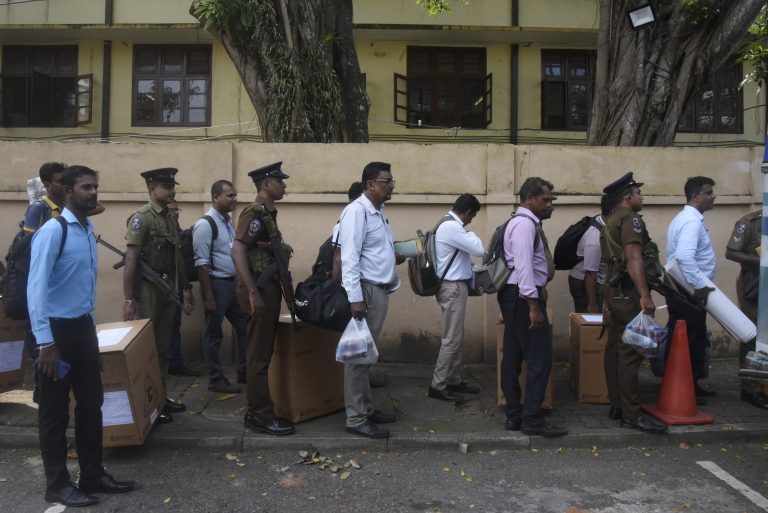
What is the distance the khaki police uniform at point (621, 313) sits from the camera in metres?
4.79

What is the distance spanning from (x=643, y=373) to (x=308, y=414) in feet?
12.0

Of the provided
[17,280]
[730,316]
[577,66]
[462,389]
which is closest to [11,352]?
[17,280]

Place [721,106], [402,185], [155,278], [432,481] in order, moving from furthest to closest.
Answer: [721,106] → [402,185] → [155,278] → [432,481]

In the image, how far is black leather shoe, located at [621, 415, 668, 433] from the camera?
475 cm

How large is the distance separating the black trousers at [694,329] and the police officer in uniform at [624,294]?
28.0 inches

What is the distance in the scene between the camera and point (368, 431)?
15.3 feet

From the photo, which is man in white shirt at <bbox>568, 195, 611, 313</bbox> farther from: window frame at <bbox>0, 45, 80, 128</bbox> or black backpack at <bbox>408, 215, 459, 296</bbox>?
window frame at <bbox>0, 45, 80, 128</bbox>

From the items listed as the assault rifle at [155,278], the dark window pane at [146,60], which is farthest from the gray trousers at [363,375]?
the dark window pane at [146,60]

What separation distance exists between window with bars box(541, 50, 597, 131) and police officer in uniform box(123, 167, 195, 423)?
10.6 metres

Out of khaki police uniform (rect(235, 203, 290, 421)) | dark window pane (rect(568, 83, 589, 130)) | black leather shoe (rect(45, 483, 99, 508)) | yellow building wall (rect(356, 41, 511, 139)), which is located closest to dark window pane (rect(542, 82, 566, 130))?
dark window pane (rect(568, 83, 589, 130))

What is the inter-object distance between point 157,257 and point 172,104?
32.0 ft

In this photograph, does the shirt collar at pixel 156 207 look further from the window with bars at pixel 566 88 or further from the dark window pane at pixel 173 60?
the window with bars at pixel 566 88

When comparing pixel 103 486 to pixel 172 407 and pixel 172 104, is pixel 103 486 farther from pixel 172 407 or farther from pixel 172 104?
pixel 172 104

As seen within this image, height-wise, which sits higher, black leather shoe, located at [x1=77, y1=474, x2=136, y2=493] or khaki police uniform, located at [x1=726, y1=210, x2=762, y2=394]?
khaki police uniform, located at [x1=726, y1=210, x2=762, y2=394]
